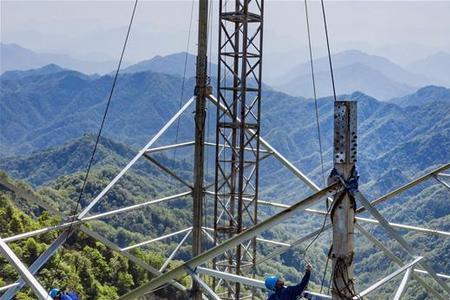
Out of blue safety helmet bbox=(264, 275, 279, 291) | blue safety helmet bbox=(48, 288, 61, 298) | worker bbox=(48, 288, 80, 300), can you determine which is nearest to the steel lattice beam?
blue safety helmet bbox=(264, 275, 279, 291)

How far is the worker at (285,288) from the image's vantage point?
8.03m

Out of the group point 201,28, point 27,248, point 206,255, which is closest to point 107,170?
point 27,248

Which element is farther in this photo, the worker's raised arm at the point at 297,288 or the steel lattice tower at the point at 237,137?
the steel lattice tower at the point at 237,137

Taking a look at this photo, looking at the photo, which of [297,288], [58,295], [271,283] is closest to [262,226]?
[297,288]

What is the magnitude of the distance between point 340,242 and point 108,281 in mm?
26730

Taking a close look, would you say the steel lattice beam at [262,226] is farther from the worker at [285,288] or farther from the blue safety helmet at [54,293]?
the blue safety helmet at [54,293]

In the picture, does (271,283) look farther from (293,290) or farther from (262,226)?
(262,226)

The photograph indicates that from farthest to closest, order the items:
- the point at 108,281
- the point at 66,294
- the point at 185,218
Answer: the point at 185,218 < the point at 108,281 < the point at 66,294

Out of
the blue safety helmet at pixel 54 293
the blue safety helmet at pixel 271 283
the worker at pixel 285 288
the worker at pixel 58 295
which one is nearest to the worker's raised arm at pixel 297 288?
the worker at pixel 285 288

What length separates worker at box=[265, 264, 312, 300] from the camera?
8.03 m

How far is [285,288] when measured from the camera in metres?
8.16

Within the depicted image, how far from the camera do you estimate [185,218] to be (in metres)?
90.4

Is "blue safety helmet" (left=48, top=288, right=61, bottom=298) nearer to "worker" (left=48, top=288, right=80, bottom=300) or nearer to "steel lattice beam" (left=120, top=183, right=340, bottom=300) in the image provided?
"worker" (left=48, top=288, right=80, bottom=300)

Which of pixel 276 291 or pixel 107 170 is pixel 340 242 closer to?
pixel 276 291
